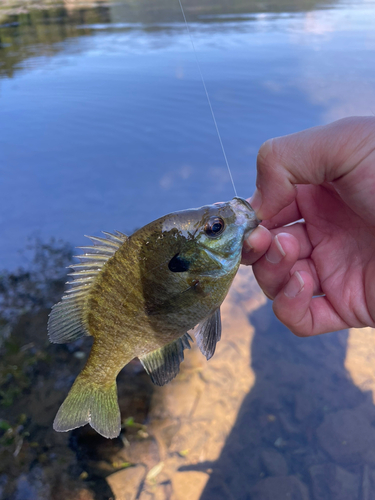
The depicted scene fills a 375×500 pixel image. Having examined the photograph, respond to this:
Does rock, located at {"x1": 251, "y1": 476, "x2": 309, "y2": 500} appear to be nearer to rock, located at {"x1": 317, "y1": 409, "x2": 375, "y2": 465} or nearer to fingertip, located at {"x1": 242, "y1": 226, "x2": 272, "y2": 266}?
rock, located at {"x1": 317, "y1": 409, "x2": 375, "y2": 465}

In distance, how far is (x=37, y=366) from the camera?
403cm

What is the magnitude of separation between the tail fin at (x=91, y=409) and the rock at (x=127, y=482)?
156 cm

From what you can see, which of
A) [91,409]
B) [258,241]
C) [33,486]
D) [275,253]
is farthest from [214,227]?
[33,486]

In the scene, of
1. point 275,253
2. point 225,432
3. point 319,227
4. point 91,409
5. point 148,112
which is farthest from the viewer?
point 148,112

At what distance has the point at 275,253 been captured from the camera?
2.27 metres

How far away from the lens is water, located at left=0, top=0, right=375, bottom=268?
20.5 feet

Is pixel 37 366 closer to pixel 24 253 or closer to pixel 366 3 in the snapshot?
pixel 24 253

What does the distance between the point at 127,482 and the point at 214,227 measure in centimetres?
260

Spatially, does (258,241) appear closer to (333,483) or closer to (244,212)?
(244,212)

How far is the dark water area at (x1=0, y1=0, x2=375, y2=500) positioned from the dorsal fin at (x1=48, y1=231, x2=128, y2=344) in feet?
6.44

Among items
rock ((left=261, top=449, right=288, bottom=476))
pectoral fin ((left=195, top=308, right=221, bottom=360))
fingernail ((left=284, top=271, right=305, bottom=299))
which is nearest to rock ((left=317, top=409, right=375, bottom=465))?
rock ((left=261, top=449, right=288, bottom=476))

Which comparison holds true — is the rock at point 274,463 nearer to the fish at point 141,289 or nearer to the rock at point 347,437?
the rock at point 347,437

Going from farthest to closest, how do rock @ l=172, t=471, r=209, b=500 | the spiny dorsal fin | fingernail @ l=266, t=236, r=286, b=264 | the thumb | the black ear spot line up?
rock @ l=172, t=471, r=209, b=500 → fingernail @ l=266, t=236, r=286, b=264 → the spiny dorsal fin → the black ear spot → the thumb

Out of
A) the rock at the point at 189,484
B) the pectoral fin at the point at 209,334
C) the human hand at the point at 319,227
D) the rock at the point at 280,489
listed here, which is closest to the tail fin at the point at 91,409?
the pectoral fin at the point at 209,334
